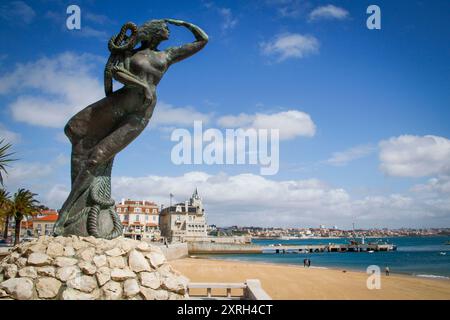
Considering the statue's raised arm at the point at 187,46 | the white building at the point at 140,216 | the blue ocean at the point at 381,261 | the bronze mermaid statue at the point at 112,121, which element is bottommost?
the blue ocean at the point at 381,261

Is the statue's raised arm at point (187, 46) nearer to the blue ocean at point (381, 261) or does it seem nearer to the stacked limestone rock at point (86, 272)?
the stacked limestone rock at point (86, 272)

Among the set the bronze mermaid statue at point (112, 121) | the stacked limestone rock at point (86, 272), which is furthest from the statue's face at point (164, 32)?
the stacked limestone rock at point (86, 272)

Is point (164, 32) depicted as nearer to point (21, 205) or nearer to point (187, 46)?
point (187, 46)

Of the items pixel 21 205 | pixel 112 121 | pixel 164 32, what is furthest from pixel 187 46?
pixel 21 205

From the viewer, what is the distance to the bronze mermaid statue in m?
7.77

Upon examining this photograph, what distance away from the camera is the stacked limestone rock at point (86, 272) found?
630 cm

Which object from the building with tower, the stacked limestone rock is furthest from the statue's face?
the building with tower

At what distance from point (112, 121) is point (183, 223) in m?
87.6

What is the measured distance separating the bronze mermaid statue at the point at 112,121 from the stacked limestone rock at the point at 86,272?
572 mm

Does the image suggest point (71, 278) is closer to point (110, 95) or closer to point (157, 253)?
point (157, 253)

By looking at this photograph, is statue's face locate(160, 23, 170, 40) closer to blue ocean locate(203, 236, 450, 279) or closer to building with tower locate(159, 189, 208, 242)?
blue ocean locate(203, 236, 450, 279)

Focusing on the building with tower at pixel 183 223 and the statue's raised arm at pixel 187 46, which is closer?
the statue's raised arm at pixel 187 46
